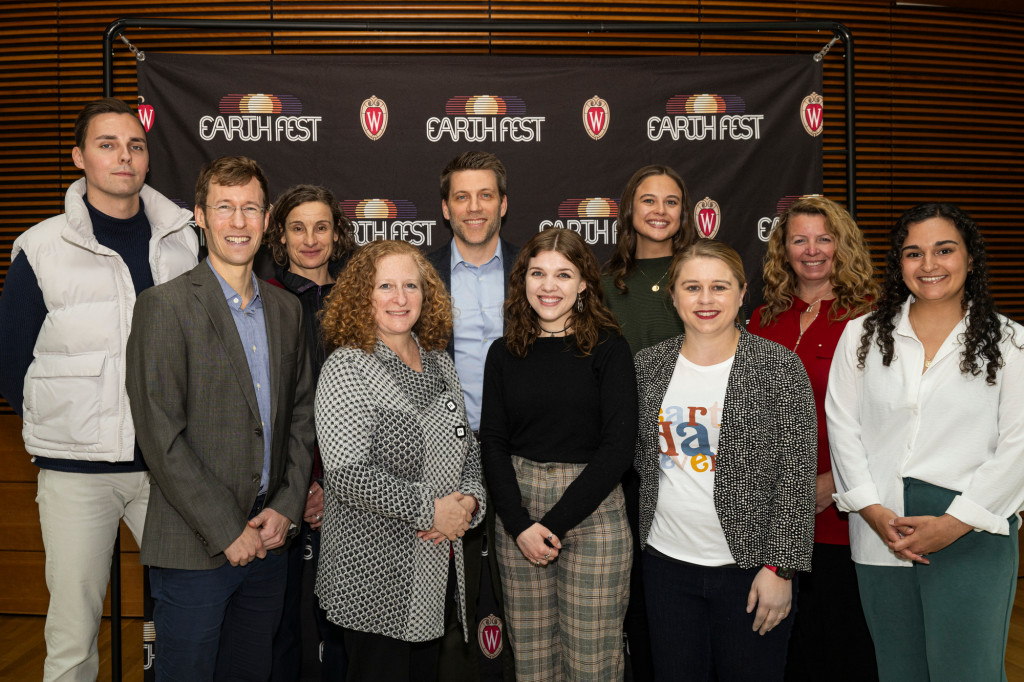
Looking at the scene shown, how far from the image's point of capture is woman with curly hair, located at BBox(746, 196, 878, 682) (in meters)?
2.43

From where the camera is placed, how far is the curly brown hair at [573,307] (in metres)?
2.25

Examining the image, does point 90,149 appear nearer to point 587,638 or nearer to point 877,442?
point 587,638

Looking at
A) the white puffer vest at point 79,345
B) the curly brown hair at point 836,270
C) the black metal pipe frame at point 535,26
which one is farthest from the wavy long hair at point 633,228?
the white puffer vest at point 79,345

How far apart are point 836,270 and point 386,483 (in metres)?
1.82

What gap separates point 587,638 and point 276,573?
1.00 metres

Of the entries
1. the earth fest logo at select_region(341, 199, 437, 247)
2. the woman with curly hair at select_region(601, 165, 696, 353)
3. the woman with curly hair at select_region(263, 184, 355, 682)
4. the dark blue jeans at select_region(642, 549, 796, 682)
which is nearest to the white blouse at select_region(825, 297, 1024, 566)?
the dark blue jeans at select_region(642, 549, 796, 682)

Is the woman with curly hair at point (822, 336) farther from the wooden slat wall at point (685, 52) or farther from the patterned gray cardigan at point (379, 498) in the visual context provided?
the wooden slat wall at point (685, 52)

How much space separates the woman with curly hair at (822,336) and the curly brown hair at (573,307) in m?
0.79

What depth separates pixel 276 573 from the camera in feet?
7.32

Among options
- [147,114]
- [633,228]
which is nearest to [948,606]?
[633,228]

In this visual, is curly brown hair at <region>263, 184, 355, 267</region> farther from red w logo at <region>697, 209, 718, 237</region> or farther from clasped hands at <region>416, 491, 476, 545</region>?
red w logo at <region>697, 209, 718, 237</region>

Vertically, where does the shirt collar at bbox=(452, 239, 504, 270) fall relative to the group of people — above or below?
above

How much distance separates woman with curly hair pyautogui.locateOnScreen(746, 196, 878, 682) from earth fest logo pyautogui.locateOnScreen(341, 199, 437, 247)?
1.68 m

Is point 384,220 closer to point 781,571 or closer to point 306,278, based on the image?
point 306,278
